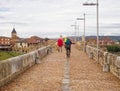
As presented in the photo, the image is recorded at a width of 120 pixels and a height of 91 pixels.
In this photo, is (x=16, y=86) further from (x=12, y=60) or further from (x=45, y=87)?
(x=12, y=60)

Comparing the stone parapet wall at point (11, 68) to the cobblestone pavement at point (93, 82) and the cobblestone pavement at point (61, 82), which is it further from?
the cobblestone pavement at point (93, 82)

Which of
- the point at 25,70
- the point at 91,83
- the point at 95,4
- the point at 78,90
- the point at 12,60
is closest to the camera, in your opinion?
the point at 78,90

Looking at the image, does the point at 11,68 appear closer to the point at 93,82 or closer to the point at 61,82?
the point at 61,82

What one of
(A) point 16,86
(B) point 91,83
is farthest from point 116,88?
(A) point 16,86

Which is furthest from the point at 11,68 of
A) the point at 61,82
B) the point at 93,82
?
the point at 93,82

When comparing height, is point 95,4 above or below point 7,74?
above

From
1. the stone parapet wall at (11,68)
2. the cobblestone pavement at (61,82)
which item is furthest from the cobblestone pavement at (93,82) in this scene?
the stone parapet wall at (11,68)

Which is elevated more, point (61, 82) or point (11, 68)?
point (11, 68)

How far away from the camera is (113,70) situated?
19172mm

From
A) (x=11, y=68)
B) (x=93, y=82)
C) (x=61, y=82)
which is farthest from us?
(x=11, y=68)

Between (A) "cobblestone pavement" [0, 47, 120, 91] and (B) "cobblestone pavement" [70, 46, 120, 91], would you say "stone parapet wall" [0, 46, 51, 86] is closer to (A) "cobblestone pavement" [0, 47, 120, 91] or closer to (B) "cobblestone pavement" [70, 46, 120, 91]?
(A) "cobblestone pavement" [0, 47, 120, 91]

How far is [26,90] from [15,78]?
3.30 metres

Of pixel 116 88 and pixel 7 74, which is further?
pixel 7 74

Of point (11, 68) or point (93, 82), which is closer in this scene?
point (93, 82)
